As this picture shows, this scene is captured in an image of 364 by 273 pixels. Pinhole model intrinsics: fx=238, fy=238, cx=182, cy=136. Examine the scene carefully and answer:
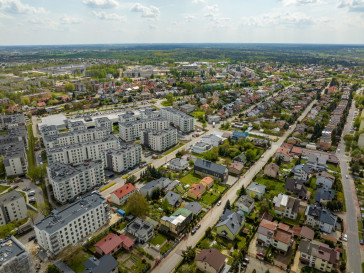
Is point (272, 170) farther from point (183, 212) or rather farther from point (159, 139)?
point (159, 139)

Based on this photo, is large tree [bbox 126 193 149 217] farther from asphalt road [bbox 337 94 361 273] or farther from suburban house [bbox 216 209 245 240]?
asphalt road [bbox 337 94 361 273]

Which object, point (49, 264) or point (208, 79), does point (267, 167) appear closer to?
point (49, 264)

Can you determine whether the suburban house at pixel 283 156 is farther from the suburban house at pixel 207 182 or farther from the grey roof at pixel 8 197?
the grey roof at pixel 8 197

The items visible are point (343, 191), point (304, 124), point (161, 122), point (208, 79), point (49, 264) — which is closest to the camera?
point (49, 264)

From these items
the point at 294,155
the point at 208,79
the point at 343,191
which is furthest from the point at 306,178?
the point at 208,79

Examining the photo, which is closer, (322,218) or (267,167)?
(322,218)

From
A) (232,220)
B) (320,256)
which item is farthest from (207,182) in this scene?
(320,256)

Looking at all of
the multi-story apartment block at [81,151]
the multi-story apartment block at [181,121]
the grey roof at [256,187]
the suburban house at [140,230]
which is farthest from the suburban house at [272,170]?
the multi-story apartment block at [81,151]

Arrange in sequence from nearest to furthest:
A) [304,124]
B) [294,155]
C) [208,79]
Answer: [294,155], [304,124], [208,79]
